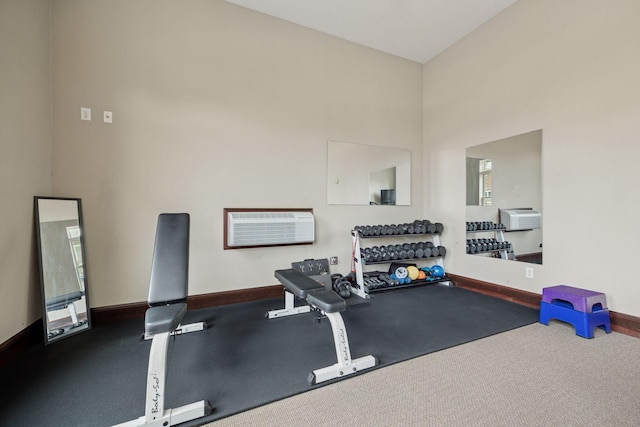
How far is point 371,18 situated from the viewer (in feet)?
11.3

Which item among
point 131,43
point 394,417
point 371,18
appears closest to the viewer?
point 394,417

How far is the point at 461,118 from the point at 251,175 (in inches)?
123

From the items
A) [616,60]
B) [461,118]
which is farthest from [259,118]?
[616,60]

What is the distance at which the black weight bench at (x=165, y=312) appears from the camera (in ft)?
4.28

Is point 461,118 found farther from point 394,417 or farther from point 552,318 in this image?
point 394,417

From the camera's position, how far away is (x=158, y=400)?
131cm

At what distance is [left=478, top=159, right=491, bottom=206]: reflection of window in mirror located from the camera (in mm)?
3615

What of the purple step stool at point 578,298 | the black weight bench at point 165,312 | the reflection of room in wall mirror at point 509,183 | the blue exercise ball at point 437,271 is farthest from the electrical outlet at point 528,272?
the black weight bench at point 165,312

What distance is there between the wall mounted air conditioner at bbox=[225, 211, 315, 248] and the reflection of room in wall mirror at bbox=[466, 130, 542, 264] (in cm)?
238

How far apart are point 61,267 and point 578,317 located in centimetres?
445

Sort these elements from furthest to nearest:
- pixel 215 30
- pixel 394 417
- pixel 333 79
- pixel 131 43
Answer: pixel 333 79 → pixel 215 30 → pixel 131 43 → pixel 394 417

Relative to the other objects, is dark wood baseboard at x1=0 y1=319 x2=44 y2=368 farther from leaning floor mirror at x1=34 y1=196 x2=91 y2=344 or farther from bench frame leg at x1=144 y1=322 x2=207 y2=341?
bench frame leg at x1=144 y1=322 x2=207 y2=341

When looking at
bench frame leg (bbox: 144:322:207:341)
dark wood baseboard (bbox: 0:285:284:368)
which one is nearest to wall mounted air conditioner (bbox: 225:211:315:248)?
dark wood baseboard (bbox: 0:285:284:368)

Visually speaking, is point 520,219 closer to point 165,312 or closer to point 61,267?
point 165,312
